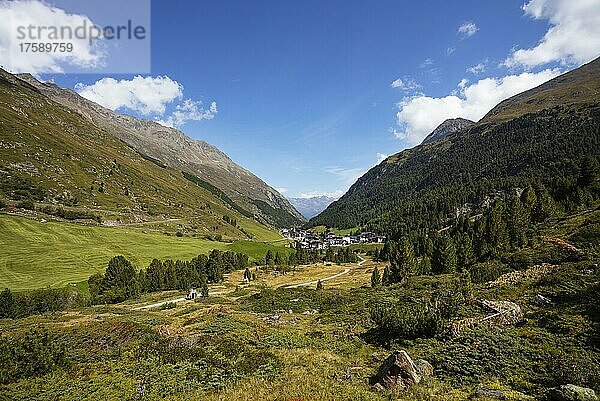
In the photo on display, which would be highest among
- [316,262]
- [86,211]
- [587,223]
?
[86,211]

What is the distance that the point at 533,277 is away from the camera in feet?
125

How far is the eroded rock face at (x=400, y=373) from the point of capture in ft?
60.0

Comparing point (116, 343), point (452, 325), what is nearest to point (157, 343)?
point (116, 343)

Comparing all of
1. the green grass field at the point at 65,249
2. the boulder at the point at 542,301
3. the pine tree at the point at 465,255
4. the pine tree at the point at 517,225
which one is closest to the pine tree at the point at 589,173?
the pine tree at the point at 517,225

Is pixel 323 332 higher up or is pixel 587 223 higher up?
pixel 587 223

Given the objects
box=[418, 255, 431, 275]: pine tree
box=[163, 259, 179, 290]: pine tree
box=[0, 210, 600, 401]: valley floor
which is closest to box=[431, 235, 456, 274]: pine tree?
box=[418, 255, 431, 275]: pine tree

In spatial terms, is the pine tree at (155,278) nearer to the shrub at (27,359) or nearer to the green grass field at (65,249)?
the green grass field at (65,249)

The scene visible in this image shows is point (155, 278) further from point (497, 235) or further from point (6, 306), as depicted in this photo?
point (497, 235)

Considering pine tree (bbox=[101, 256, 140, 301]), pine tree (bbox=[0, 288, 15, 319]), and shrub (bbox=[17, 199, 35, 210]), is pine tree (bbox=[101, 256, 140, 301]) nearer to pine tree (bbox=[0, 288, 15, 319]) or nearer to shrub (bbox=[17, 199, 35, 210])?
pine tree (bbox=[0, 288, 15, 319])

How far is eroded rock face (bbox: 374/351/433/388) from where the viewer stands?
18295 millimetres

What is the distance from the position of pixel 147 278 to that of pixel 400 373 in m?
93.0

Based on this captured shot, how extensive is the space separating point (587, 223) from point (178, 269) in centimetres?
10165

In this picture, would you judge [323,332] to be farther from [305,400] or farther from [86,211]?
[86,211]

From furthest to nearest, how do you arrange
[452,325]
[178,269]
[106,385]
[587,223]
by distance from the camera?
[178,269] < [587,223] < [452,325] < [106,385]
